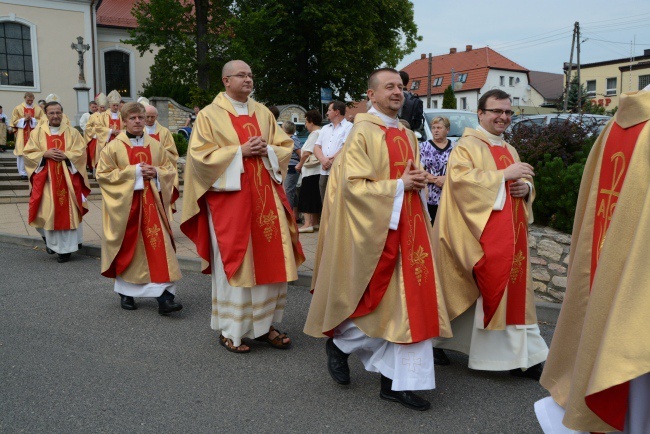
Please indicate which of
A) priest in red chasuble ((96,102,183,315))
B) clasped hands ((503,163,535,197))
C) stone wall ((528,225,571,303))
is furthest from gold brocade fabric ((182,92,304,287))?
stone wall ((528,225,571,303))

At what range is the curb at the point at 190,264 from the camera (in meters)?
5.76

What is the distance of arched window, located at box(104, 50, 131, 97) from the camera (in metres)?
32.3

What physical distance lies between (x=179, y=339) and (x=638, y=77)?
44.9m

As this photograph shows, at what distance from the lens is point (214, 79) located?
2552 cm

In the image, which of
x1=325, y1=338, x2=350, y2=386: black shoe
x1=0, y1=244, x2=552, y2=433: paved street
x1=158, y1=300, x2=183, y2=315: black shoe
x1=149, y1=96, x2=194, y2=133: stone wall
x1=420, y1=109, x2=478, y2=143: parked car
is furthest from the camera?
x1=149, y1=96, x2=194, y2=133: stone wall

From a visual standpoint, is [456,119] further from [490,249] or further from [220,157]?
[490,249]

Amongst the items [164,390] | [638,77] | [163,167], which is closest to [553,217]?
[163,167]

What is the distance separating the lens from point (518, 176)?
4.09 metres

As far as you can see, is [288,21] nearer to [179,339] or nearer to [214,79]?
[214,79]

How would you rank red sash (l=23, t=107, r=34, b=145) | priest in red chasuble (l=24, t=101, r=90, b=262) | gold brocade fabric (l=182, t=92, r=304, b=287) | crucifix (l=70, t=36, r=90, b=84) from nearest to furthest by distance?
1. gold brocade fabric (l=182, t=92, r=304, b=287)
2. priest in red chasuble (l=24, t=101, r=90, b=262)
3. red sash (l=23, t=107, r=34, b=145)
4. crucifix (l=70, t=36, r=90, b=84)

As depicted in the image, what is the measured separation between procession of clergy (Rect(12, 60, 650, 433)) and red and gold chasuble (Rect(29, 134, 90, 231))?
8.35 ft

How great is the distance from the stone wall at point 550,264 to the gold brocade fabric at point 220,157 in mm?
2649

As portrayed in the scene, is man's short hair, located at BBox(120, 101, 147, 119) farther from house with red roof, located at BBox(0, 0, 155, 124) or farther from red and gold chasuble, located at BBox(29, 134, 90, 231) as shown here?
house with red roof, located at BBox(0, 0, 155, 124)

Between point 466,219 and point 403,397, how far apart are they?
4.12 ft
